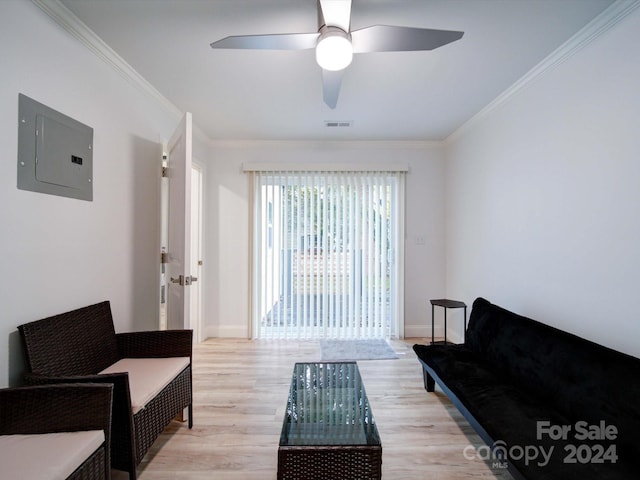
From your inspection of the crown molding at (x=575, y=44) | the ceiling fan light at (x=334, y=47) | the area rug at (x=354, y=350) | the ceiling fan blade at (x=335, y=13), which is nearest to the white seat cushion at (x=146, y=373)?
the area rug at (x=354, y=350)

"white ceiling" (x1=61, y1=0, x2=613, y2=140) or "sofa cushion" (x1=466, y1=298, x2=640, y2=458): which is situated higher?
"white ceiling" (x1=61, y1=0, x2=613, y2=140)

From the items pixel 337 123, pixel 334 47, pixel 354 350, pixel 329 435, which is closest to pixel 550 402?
pixel 329 435

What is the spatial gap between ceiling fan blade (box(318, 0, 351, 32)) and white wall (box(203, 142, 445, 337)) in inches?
88.7

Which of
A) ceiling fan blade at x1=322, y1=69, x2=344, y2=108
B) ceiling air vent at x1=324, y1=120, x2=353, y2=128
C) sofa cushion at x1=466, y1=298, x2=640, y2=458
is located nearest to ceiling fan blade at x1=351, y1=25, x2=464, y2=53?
ceiling fan blade at x1=322, y1=69, x2=344, y2=108

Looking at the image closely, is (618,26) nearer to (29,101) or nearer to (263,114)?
(263,114)

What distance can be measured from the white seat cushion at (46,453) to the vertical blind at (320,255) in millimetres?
2608

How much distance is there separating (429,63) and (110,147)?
2.37 m

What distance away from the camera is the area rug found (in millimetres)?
3152

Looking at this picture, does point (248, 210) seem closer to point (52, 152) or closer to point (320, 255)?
point (320, 255)

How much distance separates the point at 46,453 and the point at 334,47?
2127mm

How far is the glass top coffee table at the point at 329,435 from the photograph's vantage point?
1.29 meters

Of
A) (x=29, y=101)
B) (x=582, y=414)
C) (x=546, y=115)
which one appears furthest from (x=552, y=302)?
(x=29, y=101)

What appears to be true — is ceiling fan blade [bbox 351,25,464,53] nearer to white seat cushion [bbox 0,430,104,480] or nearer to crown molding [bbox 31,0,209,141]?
crown molding [bbox 31,0,209,141]

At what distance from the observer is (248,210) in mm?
3762
